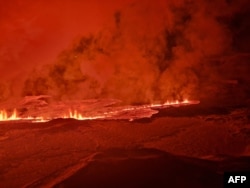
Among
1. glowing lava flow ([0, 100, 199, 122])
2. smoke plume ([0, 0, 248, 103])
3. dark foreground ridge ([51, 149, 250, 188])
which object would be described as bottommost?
dark foreground ridge ([51, 149, 250, 188])

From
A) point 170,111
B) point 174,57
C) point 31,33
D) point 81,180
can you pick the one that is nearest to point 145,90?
point 174,57

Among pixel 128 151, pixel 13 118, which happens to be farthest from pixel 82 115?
pixel 128 151

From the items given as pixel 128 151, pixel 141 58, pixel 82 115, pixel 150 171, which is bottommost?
pixel 150 171

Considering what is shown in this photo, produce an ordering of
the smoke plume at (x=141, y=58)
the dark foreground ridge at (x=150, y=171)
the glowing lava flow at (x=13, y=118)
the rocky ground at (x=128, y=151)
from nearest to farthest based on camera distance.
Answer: the dark foreground ridge at (x=150, y=171) < the rocky ground at (x=128, y=151) < the glowing lava flow at (x=13, y=118) < the smoke plume at (x=141, y=58)

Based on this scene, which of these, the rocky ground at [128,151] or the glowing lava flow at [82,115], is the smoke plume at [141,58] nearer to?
the glowing lava flow at [82,115]

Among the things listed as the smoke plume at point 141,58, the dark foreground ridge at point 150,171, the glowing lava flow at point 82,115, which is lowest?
the dark foreground ridge at point 150,171

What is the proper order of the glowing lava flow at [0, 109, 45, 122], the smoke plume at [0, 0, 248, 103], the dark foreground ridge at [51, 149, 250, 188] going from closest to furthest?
1. the dark foreground ridge at [51, 149, 250, 188]
2. the glowing lava flow at [0, 109, 45, 122]
3. the smoke plume at [0, 0, 248, 103]

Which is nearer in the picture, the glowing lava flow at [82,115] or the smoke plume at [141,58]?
the glowing lava flow at [82,115]

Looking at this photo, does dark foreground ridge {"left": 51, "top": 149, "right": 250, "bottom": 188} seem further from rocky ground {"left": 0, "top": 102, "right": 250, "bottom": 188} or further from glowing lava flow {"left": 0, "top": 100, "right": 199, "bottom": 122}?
glowing lava flow {"left": 0, "top": 100, "right": 199, "bottom": 122}

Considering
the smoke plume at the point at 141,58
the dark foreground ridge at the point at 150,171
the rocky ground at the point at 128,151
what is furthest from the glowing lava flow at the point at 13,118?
the dark foreground ridge at the point at 150,171

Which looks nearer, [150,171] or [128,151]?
[150,171]

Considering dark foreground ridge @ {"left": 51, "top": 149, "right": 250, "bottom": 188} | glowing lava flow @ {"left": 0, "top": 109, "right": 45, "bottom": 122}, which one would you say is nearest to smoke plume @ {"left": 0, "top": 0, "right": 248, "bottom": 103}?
glowing lava flow @ {"left": 0, "top": 109, "right": 45, "bottom": 122}

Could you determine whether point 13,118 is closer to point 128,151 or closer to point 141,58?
point 141,58

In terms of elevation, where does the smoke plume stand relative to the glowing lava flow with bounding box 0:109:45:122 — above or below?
above
